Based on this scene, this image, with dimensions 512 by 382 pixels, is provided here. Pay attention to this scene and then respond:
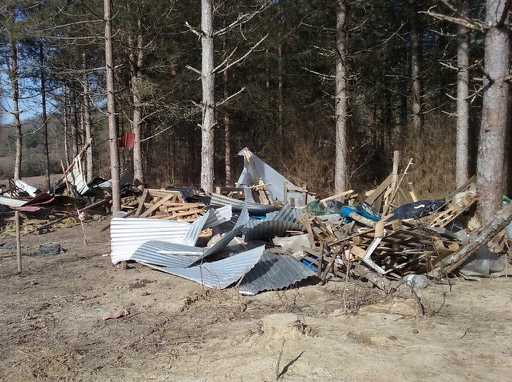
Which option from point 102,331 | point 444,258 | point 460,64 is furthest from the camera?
point 460,64

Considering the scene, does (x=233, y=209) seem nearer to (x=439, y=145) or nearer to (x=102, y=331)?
(x=102, y=331)

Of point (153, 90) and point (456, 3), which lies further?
point (153, 90)

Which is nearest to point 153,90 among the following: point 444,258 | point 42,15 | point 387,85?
point 42,15

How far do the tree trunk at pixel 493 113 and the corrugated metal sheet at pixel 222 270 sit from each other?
13.3 feet

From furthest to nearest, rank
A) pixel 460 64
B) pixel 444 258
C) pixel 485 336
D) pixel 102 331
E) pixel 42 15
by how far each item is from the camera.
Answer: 1. pixel 42 15
2. pixel 460 64
3. pixel 444 258
4. pixel 102 331
5. pixel 485 336

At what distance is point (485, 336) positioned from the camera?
4.51 m

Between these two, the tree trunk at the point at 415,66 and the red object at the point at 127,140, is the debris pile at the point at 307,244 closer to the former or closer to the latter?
the red object at the point at 127,140

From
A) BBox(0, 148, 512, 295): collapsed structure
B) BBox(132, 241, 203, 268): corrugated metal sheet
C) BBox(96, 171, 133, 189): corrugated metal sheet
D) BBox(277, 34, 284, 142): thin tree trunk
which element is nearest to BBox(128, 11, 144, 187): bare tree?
BBox(96, 171, 133, 189): corrugated metal sheet

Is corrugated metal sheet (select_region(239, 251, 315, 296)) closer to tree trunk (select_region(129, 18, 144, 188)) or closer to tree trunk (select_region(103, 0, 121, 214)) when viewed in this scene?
tree trunk (select_region(103, 0, 121, 214))

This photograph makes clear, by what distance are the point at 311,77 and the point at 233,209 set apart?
12.7 metres

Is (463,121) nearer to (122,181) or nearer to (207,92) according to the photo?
(207,92)

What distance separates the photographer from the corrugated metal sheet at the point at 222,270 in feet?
20.1

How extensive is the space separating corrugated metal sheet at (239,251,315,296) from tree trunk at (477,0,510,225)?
3460 millimetres

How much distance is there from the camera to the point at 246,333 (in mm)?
4695
